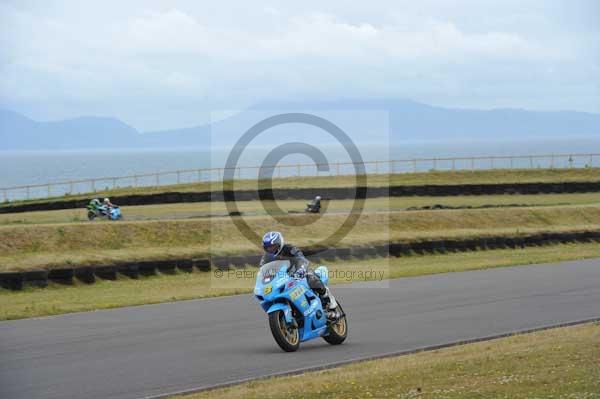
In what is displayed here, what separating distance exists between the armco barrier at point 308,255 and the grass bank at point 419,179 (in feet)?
68.4

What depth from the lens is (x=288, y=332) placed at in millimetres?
11523

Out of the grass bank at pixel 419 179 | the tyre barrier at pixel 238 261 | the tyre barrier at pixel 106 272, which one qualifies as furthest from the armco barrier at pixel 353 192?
the tyre barrier at pixel 106 272

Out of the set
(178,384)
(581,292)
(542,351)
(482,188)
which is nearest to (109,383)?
(178,384)

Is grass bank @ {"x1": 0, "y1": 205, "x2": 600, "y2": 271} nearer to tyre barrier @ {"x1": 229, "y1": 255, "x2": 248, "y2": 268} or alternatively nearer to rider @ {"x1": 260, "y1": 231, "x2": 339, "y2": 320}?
tyre barrier @ {"x1": 229, "y1": 255, "x2": 248, "y2": 268}

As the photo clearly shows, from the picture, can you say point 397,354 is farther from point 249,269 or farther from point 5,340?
point 249,269

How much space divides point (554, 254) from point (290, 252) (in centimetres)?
1595

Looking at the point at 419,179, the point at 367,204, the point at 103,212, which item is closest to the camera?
the point at 103,212

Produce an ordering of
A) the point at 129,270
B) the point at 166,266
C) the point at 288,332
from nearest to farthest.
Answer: the point at 288,332 < the point at 129,270 < the point at 166,266

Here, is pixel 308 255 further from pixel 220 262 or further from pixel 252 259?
pixel 220 262

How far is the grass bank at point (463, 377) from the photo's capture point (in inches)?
321

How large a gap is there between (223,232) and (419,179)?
2954cm

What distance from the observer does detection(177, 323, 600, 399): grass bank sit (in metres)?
8.15

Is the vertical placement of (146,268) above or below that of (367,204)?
below

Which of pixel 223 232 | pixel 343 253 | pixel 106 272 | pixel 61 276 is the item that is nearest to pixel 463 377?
pixel 61 276
